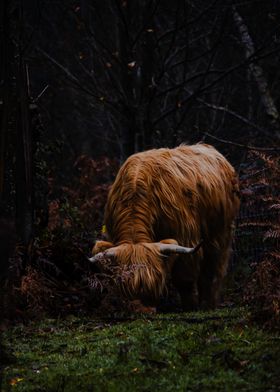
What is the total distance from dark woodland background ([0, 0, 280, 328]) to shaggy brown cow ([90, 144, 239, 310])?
15.1 inches

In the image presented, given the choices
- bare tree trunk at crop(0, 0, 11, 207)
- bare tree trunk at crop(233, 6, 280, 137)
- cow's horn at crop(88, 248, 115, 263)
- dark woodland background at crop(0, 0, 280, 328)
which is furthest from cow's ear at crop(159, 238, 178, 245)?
bare tree trunk at crop(233, 6, 280, 137)

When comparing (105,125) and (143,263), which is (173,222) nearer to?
(143,263)

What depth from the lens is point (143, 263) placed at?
7570mm

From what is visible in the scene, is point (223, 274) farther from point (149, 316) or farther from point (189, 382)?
point (189, 382)

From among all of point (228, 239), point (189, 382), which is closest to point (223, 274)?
point (228, 239)

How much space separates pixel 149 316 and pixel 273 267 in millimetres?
1869

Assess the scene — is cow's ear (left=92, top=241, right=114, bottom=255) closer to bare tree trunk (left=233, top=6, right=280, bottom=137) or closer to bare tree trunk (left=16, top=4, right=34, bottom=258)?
bare tree trunk (left=16, top=4, right=34, bottom=258)

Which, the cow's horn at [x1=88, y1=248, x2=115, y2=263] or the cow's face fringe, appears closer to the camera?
the cow's face fringe

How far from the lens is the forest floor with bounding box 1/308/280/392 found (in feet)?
15.3

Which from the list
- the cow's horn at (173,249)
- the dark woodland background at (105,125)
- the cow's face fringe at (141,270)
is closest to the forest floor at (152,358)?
the dark woodland background at (105,125)

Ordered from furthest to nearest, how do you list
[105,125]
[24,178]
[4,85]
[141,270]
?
[105,125], [24,178], [141,270], [4,85]

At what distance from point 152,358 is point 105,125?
16.8 m

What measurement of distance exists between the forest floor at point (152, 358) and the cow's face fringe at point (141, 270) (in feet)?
1.83

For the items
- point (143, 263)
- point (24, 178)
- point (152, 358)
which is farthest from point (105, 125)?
point (152, 358)
